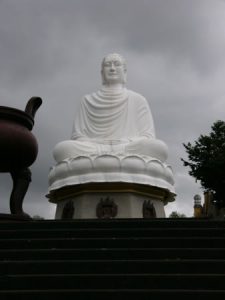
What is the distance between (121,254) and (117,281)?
0.56 m

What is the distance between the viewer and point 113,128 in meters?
11.2

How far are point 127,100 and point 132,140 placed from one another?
51.1 inches

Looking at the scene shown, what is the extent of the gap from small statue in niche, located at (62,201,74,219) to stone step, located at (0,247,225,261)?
17.0ft

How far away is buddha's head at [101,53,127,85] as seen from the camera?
11.8 meters

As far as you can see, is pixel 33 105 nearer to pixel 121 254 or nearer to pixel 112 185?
pixel 121 254

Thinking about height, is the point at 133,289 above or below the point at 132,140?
below

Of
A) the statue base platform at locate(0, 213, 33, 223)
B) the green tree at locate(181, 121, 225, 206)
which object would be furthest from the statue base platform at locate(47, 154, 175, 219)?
the green tree at locate(181, 121, 225, 206)

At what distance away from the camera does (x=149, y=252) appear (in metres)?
4.90

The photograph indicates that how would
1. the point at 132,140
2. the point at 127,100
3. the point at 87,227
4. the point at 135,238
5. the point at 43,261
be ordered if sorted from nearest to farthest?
the point at 43,261, the point at 135,238, the point at 87,227, the point at 132,140, the point at 127,100

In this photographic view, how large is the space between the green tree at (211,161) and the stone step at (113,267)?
1417 centimetres

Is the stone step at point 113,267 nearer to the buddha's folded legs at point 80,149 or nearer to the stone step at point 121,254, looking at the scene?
the stone step at point 121,254

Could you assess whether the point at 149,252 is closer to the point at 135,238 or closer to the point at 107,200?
the point at 135,238

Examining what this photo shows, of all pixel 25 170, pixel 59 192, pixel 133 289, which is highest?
pixel 59 192

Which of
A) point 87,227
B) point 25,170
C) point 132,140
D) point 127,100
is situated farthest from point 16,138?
point 127,100
